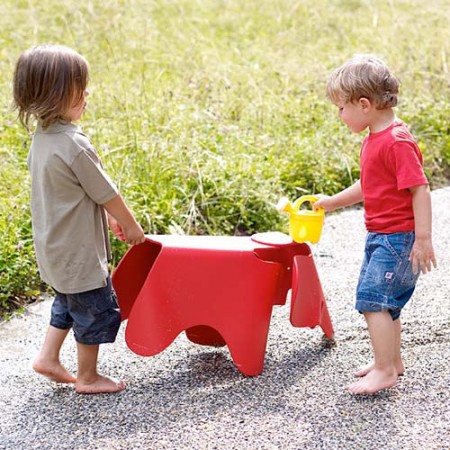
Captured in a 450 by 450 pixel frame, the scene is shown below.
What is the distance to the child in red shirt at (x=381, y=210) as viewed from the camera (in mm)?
2686

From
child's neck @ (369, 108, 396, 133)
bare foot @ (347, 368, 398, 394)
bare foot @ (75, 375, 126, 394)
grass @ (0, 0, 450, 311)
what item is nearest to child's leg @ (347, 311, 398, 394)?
bare foot @ (347, 368, 398, 394)

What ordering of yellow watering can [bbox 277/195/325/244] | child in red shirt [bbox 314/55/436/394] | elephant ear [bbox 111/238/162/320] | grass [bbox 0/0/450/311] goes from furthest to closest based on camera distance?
grass [bbox 0/0/450/311] → elephant ear [bbox 111/238/162/320] → yellow watering can [bbox 277/195/325/244] → child in red shirt [bbox 314/55/436/394]

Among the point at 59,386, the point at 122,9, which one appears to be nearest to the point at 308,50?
the point at 122,9

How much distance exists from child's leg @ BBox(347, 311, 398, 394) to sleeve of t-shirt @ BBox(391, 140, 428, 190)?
16.5 inches

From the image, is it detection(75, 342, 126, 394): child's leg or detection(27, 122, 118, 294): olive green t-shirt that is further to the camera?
detection(75, 342, 126, 394): child's leg

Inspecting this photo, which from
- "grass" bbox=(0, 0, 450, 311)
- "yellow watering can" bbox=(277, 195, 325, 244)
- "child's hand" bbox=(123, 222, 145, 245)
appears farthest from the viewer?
"grass" bbox=(0, 0, 450, 311)

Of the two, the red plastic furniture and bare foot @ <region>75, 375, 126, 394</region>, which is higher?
the red plastic furniture

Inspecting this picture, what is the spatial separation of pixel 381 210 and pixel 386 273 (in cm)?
19

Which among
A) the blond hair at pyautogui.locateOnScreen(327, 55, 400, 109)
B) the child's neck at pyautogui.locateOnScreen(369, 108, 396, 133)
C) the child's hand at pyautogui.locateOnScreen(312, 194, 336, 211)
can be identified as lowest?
the child's hand at pyautogui.locateOnScreen(312, 194, 336, 211)

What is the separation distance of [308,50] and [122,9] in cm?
154

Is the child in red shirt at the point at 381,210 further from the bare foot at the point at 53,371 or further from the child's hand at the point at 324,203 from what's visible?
the bare foot at the point at 53,371

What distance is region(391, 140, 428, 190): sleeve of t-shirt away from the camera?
103 inches

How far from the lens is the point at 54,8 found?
7.53 m

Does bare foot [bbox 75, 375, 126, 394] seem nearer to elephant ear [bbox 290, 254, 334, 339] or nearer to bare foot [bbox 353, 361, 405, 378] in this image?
elephant ear [bbox 290, 254, 334, 339]
